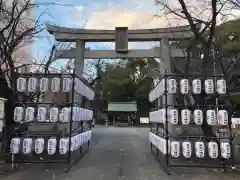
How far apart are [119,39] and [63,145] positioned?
1220 centimetres

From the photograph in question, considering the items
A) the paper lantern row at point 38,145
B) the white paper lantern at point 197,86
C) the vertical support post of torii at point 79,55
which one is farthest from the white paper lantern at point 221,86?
the vertical support post of torii at point 79,55

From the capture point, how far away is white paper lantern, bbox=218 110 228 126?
8.98 meters

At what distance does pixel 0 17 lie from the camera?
1209 cm

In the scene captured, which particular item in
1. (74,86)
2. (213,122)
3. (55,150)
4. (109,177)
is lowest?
(109,177)

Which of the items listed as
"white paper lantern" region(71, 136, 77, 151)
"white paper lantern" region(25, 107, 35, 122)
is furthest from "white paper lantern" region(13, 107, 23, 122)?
"white paper lantern" region(71, 136, 77, 151)

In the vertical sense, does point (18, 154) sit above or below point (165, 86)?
below

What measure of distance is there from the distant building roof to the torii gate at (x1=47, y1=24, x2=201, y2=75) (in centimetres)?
2993

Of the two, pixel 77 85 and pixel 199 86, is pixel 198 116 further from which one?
pixel 77 85

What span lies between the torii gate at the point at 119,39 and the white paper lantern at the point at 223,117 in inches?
412

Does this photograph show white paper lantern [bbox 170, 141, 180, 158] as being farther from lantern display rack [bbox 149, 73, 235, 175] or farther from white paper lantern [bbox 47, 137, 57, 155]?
white paper lantern [bbox 47, 137, 57, 155]

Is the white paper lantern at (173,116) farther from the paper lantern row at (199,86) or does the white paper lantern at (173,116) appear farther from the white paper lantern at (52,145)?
the white paper lantern at (52,145)

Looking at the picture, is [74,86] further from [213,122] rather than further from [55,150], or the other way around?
[213,122]

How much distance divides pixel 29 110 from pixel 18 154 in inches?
63.4

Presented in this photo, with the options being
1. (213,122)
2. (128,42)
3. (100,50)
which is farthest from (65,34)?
(213,122)
